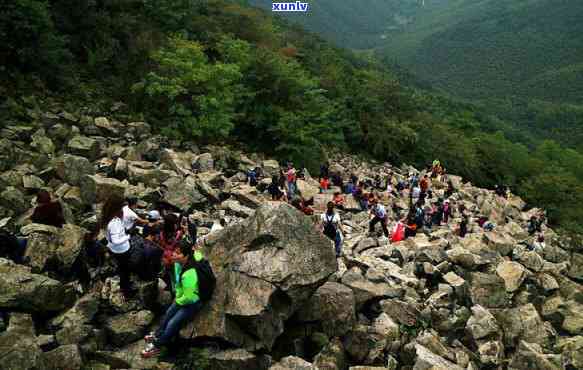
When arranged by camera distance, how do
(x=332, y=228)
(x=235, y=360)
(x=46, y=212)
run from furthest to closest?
(x=332, y=228) → (x=46, y=212) → (x=235, y=360)

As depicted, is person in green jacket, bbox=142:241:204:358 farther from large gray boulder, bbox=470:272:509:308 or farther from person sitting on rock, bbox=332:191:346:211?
person sitting on rock, bbox=332:191:346:211

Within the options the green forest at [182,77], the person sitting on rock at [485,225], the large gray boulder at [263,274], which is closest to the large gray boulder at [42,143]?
the green forest at [182,77]

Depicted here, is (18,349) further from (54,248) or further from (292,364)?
(292,364)

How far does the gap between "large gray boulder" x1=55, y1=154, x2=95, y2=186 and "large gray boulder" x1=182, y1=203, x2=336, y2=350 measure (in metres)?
5.34

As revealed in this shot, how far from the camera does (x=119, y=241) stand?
591 cm

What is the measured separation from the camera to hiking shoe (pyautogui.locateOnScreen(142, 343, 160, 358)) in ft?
17.2

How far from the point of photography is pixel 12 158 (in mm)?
10594

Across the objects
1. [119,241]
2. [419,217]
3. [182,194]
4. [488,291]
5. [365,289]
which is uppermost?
[119,241]

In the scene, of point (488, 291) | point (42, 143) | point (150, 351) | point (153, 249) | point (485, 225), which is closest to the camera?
point (150, 351)

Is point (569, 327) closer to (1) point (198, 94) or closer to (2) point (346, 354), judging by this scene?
(2) point (346, 354)

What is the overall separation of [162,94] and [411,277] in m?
14.3

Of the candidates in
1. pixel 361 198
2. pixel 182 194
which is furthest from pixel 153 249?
pixel 361 198

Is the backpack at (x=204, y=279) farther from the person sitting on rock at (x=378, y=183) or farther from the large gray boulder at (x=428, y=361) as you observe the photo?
the person sitting on rock at (x=378, y=183)

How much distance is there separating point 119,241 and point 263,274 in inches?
89.6
